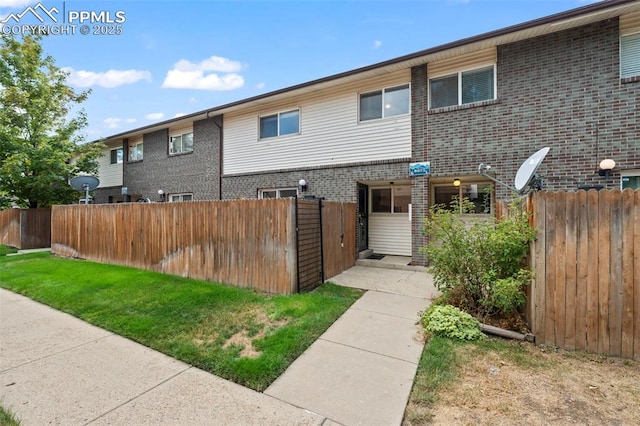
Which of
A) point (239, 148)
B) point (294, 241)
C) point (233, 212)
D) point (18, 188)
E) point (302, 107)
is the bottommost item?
point (294, 241)

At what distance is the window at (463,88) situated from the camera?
25.2 ft

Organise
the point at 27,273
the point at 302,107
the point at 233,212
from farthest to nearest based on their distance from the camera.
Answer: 1. the point at 302,107
2. the point at 27,273
3. the point at 233,212

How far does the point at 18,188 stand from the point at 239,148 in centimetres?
1047

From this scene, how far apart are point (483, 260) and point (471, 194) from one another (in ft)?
15.8

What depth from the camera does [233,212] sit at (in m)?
6.51

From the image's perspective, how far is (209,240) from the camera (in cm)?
687

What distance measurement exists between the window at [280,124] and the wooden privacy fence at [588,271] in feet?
27.2

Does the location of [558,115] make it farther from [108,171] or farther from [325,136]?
[108,171]

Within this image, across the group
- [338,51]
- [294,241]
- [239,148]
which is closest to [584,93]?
[294,241]

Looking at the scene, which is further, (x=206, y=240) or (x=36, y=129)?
(x=36, y=129)

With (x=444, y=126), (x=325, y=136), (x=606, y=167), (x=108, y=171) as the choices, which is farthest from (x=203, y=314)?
(x=108, y=171)

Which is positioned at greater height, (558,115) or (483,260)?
(558,115)

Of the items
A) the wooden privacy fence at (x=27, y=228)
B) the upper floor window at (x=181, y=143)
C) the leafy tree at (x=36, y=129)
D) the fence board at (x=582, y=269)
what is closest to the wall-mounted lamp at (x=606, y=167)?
the fence board at (x=582, y=269)

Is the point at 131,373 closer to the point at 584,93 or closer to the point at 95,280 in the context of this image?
the point at 95,280
